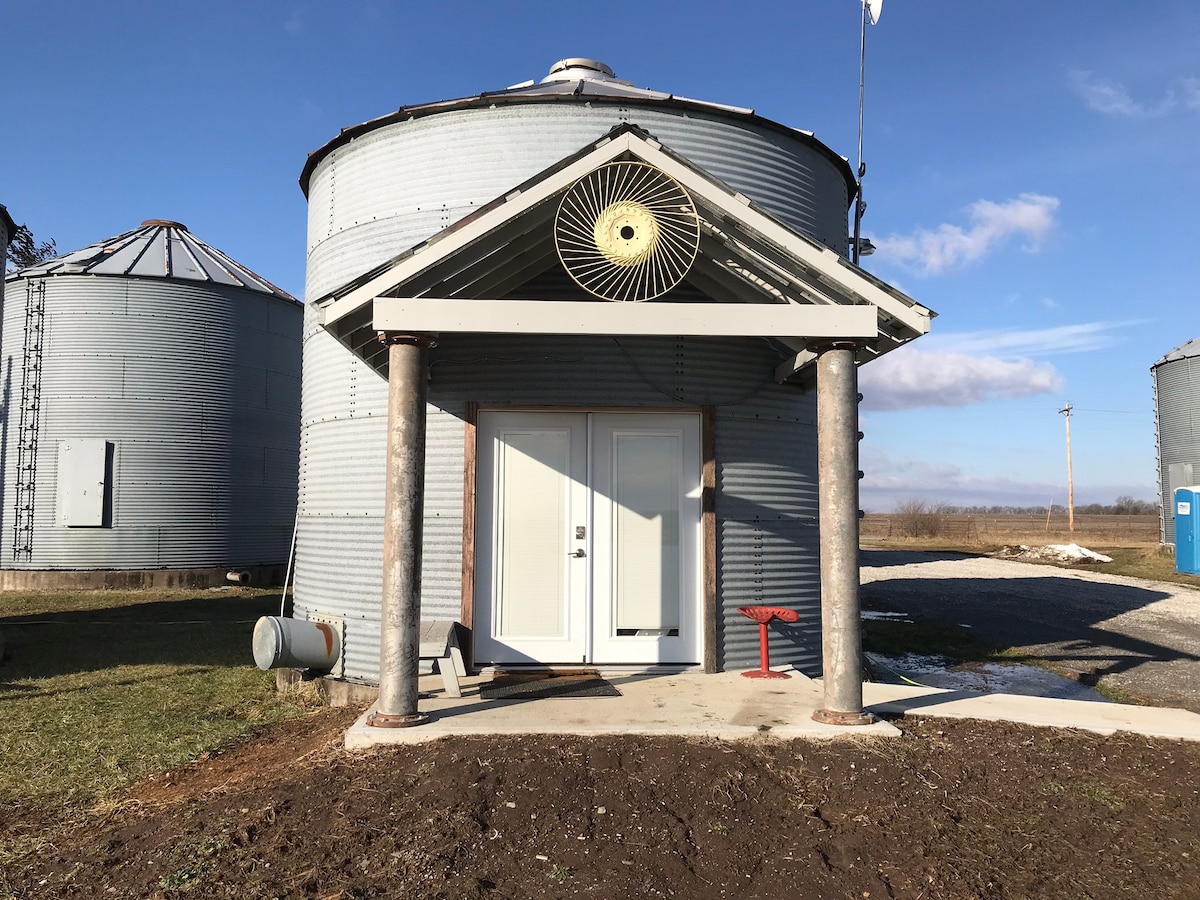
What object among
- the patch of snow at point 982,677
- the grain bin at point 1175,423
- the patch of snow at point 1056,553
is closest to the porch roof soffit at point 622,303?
the patch of snow at point 982,677

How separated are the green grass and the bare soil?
0.71m

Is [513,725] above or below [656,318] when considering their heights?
below

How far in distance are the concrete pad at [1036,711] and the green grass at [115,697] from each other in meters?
5.36

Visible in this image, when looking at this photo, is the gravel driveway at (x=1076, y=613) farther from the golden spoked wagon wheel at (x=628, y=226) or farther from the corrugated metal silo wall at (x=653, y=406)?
the golden spoked wagon wheel at (x=628, y=226)

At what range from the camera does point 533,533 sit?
7.94 meters

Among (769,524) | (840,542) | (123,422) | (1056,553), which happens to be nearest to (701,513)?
(769,524)

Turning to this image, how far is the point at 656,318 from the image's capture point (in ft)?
19.5

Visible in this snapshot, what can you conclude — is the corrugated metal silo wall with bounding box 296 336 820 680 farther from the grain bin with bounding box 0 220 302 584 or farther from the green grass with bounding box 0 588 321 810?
the grain bin with bounding box 0 220 302 584

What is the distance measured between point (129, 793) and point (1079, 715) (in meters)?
6.89

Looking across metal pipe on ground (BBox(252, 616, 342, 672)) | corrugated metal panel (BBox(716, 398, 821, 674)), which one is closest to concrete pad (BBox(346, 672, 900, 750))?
corrugated metal panel (BBox(716, 398, 821, 674))

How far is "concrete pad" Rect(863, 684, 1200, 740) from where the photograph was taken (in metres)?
6.14

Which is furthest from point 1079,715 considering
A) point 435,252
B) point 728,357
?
point 435,252

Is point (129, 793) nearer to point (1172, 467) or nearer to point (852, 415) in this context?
point (852, 415)

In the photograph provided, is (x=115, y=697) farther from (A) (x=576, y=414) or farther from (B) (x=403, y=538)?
(A) (x=576, y=414)
